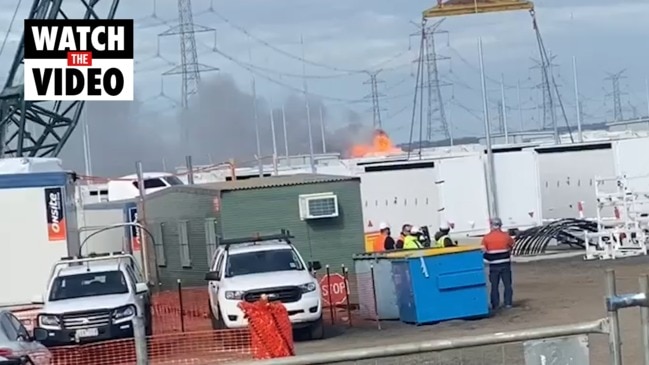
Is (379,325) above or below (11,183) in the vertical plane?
below

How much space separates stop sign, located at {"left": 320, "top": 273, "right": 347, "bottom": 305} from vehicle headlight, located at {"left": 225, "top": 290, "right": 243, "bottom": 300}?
3848 millimetres

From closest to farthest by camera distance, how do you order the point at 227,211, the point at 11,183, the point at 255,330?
the point at 255,330 → the point at 11,183 → the point at 227,211

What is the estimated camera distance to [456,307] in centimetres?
2267

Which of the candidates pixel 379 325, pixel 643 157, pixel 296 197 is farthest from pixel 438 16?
pixel 379 325

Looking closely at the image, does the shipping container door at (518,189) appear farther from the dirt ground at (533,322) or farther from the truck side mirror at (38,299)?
the truck side mirror at (38,299)

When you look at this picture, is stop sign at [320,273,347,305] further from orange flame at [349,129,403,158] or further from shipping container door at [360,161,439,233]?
orange flame at [349,129,403,158]

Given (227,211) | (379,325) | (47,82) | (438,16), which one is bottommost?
(379,325)

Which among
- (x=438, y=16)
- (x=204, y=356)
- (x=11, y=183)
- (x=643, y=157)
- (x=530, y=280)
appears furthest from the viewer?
(x=438, y=16)

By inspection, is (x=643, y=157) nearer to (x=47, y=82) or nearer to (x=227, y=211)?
(x=227, y=211)

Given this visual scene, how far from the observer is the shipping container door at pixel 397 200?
126 feet

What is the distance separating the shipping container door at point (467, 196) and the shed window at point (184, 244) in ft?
41.1

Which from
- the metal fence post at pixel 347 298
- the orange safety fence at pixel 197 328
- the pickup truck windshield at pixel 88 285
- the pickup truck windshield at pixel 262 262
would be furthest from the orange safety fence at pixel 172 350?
the metal fence post at pixel 347 298

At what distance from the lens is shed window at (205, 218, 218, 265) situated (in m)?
27.8

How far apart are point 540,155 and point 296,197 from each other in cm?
1915
